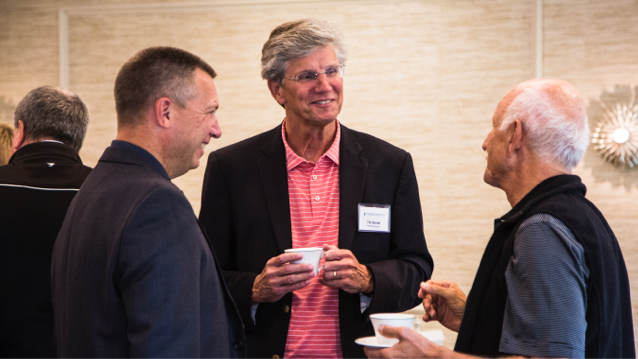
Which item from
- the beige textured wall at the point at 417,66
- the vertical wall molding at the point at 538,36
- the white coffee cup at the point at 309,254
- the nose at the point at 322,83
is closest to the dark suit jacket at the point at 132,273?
the white coffee cup at the point at 309,254

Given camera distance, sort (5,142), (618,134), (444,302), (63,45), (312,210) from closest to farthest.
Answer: (444,302), (312,210), (5,142), (618,134), (63,45)

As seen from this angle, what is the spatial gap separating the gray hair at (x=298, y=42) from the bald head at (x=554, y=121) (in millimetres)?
793

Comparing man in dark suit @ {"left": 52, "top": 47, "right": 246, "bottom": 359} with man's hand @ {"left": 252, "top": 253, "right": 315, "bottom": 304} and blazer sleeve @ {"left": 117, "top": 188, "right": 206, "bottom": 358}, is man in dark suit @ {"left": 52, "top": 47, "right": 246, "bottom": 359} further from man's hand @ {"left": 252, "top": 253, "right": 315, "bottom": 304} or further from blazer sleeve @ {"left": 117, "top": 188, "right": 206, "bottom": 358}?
man's hand @ {"left": 252, "top": 253, "right": 315, "bottom": 304}

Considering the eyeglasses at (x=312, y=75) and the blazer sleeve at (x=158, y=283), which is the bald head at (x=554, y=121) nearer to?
the eyeglasses at (x=312, y=75)

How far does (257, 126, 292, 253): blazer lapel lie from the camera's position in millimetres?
1961

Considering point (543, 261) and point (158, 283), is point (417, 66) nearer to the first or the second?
point (543, 261)

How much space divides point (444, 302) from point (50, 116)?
1742 millimetres

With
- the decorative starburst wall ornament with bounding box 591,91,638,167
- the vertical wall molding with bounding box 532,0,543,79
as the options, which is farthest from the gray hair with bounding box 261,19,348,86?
the decorative starburst wall ornament with bounding box 591,91,638,167

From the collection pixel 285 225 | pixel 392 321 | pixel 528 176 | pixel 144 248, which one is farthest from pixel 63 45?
pixel 528 176

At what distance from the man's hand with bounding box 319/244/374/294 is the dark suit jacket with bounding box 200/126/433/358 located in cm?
9

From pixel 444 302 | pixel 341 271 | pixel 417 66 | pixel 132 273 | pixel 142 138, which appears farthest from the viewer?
pixel 417 66

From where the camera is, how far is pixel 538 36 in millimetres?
3783

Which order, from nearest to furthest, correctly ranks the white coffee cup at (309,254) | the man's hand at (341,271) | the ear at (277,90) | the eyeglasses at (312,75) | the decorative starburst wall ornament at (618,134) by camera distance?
the white coffee cup at (309,254), the man's hand at (341,271), the eyeglasses at (312,75), the ear at (277,90), the decorative starburst wall ornament at (618,134)

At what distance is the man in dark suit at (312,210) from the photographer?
1908 millimetres
